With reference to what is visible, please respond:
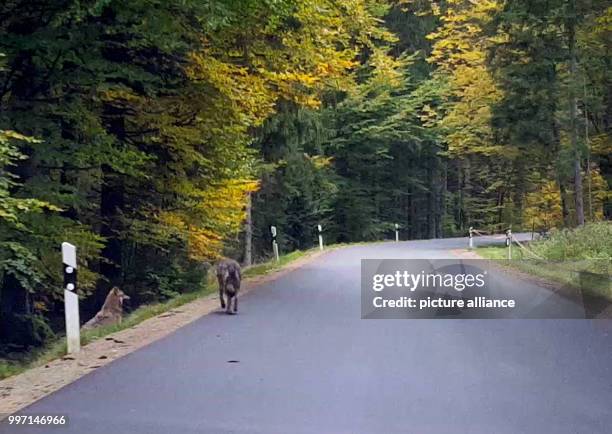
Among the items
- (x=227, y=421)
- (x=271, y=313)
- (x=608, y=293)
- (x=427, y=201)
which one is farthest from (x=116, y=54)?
(x=427, y=201)

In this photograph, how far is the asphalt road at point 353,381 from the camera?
7.11m

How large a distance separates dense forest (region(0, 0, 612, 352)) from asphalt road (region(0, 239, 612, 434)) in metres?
3.22

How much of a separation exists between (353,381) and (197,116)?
11238 millimetres

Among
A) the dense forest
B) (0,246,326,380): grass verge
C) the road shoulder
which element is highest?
the dense forest

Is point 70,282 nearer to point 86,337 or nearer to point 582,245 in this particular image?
point 86,337

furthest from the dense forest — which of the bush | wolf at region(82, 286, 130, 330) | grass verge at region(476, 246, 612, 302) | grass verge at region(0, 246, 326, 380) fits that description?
the bush

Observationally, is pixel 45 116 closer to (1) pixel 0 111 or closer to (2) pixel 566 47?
(1) pixel 0 111

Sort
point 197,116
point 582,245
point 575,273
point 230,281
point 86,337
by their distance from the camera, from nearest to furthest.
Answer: point 86,337
point 230,281
point 575,273
point 197,116
point 582,245

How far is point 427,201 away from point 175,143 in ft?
147

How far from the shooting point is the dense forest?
48.4 ft

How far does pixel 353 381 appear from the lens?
28.7 feet

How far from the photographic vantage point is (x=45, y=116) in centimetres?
1600

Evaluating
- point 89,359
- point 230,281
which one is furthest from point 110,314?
point 89,359

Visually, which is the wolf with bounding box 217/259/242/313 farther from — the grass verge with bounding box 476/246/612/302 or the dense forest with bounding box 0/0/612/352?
the grass verge with bounding box 476/246/612/302
